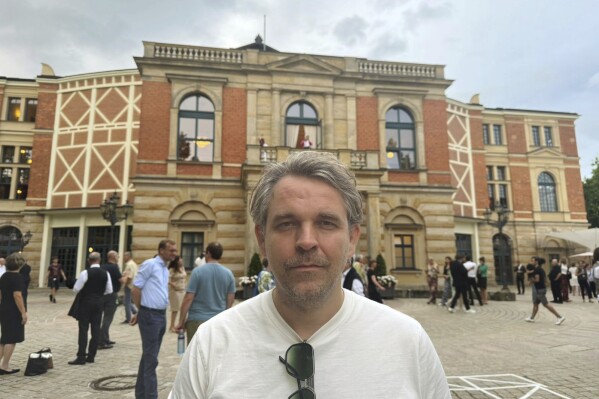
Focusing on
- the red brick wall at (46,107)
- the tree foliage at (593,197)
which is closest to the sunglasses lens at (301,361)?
the red brick wall at (46,107)

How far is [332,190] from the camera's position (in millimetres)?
1509

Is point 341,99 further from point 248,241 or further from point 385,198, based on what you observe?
point 248,241

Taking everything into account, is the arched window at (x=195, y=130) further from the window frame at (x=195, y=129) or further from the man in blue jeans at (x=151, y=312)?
the man in blue jeans at (x=151, y=312)

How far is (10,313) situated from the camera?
6.35 meters

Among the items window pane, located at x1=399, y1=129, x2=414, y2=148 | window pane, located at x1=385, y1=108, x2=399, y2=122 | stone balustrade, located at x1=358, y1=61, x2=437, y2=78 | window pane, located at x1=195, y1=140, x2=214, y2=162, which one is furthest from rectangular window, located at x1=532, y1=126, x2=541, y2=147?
window pane, located at x1=195, y1=140, x2=214, y2=162

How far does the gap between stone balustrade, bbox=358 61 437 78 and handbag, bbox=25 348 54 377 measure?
1969 cm

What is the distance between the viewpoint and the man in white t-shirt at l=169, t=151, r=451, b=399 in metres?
1.31

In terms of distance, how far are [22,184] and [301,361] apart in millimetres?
32723

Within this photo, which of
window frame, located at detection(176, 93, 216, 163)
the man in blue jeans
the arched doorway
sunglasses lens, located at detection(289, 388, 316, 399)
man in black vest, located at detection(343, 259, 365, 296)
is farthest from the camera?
the arched doorway

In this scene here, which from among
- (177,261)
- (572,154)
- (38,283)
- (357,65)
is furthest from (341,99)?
(572,154)

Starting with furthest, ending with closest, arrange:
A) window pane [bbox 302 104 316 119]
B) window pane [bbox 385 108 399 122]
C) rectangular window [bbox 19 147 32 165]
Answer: rectangular window [bbox 19 147 32 165] < window pane [bbox 385 108 399 122] < window pane [bbox 302 104 316 119]

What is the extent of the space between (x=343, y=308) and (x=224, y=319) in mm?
463

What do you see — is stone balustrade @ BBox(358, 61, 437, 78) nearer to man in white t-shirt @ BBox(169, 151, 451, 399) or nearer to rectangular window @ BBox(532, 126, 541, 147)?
rectangular window @ BBox(532, 126, 541, 147)

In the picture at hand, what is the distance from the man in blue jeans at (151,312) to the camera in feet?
14.7
